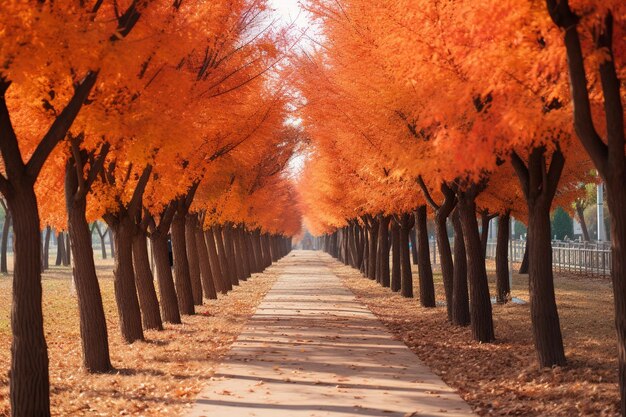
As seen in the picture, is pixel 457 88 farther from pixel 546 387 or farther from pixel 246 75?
pixel 246 75

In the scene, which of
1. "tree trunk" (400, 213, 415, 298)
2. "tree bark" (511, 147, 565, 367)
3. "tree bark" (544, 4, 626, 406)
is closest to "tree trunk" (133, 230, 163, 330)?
"tree bark" (511, 147, 565, 367)

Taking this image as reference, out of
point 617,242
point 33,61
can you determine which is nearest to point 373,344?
point 617,242

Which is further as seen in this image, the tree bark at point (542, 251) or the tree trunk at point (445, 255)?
the tree trunk at point (445, 255)

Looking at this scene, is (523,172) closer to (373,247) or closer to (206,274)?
(206,274)

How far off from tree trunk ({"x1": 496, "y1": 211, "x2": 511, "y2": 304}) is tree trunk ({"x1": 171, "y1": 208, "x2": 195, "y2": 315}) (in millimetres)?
8857

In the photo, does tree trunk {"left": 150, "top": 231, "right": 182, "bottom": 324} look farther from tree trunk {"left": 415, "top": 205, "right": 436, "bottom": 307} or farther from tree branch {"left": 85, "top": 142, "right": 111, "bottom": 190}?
tree branch {"left": 85, "top": 142, "right": 111, "bottom": 190}

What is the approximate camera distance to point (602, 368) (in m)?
12.1

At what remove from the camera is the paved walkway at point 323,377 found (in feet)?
31.7

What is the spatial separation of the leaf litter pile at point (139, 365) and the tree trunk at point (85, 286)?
0.28 metres

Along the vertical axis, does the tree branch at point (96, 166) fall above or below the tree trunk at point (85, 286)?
above

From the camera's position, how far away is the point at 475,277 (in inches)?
655

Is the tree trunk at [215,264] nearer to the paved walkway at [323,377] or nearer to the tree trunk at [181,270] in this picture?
the tree trunk at [181,270]

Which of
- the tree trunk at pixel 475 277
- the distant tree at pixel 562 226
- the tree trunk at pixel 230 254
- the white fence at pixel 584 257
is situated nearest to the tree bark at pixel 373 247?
the tree trunk at pixel 230 254

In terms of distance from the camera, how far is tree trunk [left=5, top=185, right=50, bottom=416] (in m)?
9.14
